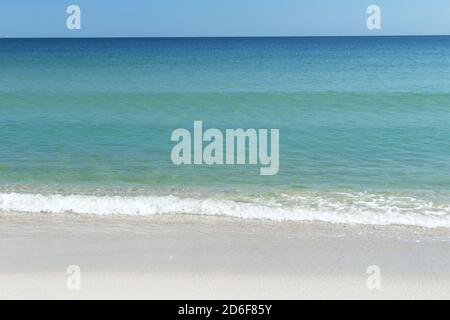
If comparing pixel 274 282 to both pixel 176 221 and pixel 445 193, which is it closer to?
pixel 176 221

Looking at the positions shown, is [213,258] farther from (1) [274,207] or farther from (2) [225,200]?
(2) [225,200]

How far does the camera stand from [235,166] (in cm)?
1182

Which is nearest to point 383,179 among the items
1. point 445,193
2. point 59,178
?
point 445,193

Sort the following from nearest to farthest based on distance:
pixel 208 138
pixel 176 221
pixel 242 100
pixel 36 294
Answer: pixel 36 294
pixel 176 221
pixel 208 138
pixel 242 100

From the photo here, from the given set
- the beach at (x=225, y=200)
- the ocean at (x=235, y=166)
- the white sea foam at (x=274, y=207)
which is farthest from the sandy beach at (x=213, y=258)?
the ocean at (x=235, y=166)

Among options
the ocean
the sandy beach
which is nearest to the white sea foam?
the ocean

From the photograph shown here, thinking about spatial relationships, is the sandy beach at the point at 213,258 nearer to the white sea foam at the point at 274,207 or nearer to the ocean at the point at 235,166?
the white sea foam at the point at 274,207

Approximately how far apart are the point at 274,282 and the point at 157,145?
8.70m

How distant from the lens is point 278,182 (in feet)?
35.0

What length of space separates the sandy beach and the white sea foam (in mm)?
353

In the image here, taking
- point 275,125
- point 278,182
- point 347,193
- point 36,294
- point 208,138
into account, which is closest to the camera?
point 36,294

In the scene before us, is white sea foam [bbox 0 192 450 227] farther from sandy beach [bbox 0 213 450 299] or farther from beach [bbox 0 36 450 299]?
sandy beach [bbox 0 213 450 299]

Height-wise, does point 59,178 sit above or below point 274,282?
above
